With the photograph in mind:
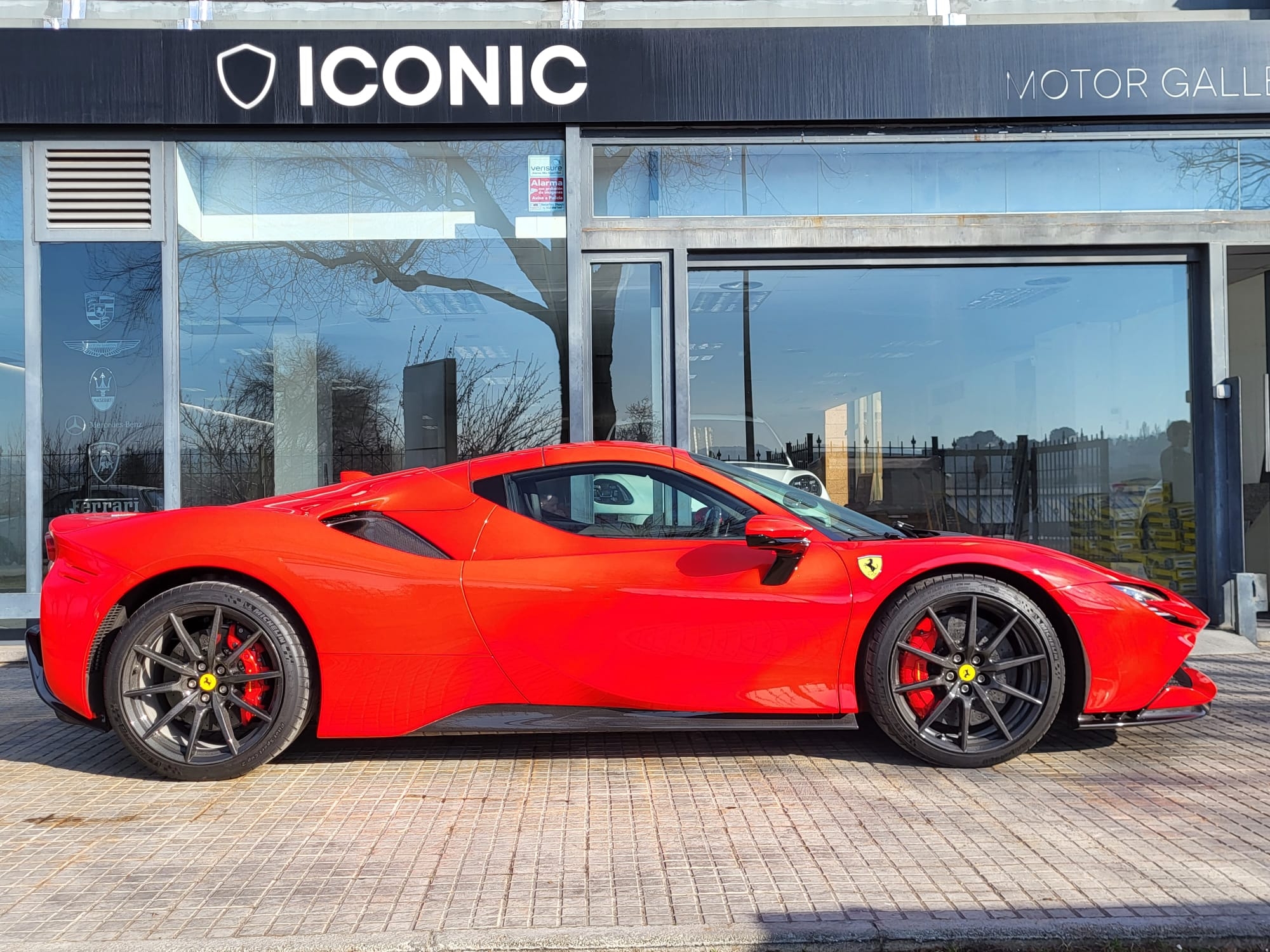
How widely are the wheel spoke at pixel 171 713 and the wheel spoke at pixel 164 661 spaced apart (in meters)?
0.08

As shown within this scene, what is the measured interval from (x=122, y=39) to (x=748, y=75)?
14.5ft

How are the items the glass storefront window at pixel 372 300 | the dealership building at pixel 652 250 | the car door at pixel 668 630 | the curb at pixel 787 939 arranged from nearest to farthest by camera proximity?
the curb at pixel 787 939, the car door at pixel 668 630, the dealership building at pixel 652 250, the glass storefront window at pixel 372 300

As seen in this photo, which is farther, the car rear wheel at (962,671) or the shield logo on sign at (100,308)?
the shield logo on sign at (100,308)

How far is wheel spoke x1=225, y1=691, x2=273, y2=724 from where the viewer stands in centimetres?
379

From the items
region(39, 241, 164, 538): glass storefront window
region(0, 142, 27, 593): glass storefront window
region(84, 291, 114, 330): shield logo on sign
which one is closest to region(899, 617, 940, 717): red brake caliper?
region(39, 241, 164, 538): glass storefront window

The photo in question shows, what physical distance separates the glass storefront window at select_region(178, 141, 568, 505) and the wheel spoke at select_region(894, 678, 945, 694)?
4.07m

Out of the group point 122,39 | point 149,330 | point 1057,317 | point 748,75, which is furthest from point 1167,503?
point 122,39

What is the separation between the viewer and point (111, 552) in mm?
3869

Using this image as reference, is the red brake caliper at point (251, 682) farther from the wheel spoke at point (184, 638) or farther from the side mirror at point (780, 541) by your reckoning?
the side mirror at point (780, 541)

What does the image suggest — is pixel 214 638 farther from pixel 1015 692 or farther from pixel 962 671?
pixel 1015 692

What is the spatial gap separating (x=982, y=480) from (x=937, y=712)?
4.38m

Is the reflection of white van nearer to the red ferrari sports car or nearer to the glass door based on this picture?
the glass door

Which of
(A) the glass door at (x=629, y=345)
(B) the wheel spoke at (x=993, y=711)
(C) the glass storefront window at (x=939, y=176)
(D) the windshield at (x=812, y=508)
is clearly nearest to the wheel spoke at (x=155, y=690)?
(D) the windshield at (x=812, y=508)

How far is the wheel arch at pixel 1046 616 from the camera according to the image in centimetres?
383
